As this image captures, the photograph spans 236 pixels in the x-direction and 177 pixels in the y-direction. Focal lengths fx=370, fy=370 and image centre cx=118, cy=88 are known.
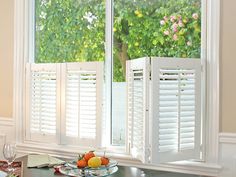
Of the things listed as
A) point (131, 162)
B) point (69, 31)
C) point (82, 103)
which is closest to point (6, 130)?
point (82, 103)

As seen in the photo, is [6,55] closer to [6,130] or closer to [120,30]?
[6,130]

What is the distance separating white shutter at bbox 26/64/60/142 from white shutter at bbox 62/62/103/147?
0.10m

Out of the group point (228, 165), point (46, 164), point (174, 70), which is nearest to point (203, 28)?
point (174, 70)

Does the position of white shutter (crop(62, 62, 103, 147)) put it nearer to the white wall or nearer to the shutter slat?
Answer: the shutter slat

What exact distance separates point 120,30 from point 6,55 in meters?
1.11

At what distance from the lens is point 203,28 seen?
2.65 meters

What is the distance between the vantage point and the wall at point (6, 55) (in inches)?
132

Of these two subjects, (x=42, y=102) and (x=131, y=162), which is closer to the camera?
(x=131, y=162)

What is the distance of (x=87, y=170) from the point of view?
7.61 feet

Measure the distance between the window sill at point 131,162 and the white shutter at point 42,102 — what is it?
0.26ft

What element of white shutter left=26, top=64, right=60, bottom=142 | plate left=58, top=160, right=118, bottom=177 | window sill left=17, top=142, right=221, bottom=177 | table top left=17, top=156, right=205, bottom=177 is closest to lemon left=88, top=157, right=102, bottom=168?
plate left=58, top=160, right=118, bottom=177

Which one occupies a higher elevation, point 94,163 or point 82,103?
point 82,103

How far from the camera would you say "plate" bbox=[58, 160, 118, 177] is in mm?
2316

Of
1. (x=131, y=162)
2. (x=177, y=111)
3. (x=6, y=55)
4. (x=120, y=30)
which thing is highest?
(x=120, y=30)
